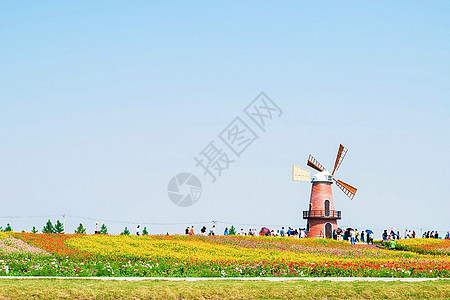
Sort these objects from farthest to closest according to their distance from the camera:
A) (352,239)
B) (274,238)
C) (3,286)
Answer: (352,239) → (274,238) → (3,286)

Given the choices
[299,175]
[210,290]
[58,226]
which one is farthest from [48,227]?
[210,290]

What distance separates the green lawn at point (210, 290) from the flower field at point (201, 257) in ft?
10.9

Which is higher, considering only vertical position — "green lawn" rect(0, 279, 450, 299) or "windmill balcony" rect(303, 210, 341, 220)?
"windmill balcony" rect(303, 210, 341, 220)

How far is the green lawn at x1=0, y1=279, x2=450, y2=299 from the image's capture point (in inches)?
533

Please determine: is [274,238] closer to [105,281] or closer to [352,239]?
[352,239]

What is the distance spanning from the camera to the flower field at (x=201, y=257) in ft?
62.2

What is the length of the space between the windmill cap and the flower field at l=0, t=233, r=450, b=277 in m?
8.19

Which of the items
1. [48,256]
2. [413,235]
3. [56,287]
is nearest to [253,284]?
[56,287]

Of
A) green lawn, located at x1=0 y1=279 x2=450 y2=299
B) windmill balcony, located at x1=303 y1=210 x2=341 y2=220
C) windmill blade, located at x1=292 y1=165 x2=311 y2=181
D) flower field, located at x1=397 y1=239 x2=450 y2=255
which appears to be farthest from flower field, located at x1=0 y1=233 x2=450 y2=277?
windmill blade, located at x1=292 y1=165 x2=311 y2=181

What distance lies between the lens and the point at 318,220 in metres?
42.4

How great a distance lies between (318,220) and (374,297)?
28114 millimetres

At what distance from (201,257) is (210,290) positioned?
1037 centimetres

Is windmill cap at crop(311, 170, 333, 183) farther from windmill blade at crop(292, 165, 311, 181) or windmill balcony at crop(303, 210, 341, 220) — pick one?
windmill balcony at crop(303, 210, 341, 220)

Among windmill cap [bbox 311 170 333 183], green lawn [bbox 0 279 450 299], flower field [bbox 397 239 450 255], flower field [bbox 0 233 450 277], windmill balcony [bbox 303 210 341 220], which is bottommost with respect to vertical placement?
green lawn [bbox 0 279 450 299]
